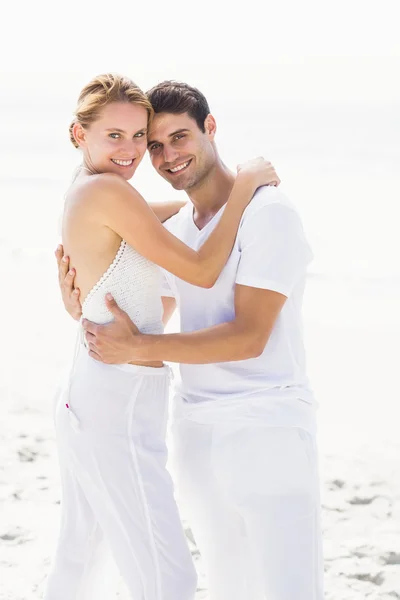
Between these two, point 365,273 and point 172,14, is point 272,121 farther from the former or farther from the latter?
point 365,273

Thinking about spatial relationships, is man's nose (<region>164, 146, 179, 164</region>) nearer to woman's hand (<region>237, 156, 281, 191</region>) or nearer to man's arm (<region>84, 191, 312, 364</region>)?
woman's hand (<region>237, 156, 281, 191</region>)

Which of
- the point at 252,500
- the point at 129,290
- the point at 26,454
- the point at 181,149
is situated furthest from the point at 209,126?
the point at 26,454

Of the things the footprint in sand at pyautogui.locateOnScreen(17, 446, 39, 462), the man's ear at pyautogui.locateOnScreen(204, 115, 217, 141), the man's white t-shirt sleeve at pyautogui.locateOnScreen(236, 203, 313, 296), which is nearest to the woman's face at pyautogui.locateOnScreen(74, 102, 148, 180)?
the man's ear at pyautogui.locateOnScreen(204, 115, 217, 141)

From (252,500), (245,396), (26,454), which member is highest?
(245,396)

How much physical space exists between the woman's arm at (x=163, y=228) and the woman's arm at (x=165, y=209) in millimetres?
539

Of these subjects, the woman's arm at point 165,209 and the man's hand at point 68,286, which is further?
the woman's arm at point 165,209

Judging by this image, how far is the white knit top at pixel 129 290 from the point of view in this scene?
2842mm

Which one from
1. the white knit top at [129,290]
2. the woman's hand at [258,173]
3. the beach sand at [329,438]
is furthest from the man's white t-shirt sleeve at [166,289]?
the beach sand at [329,438]

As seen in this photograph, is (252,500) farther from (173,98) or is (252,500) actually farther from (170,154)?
(173,98)

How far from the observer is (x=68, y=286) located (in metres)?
2.96

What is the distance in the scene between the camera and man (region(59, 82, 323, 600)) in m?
2.71

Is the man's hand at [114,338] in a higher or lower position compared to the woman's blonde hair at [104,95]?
lower

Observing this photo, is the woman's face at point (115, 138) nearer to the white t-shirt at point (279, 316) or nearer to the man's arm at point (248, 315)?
the white t-shirt at point (279, 316)

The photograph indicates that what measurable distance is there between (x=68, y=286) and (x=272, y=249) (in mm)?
713
